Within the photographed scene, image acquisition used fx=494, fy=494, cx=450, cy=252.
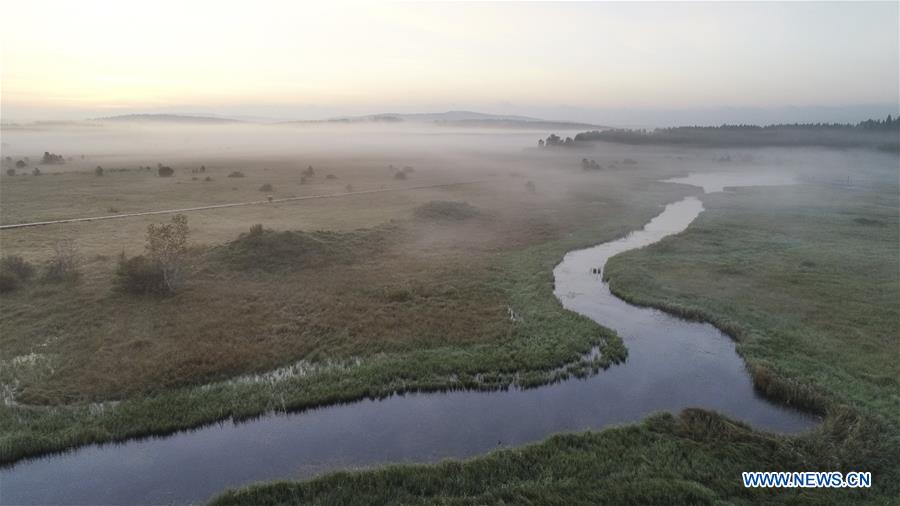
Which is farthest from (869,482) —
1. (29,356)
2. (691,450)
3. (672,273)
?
(29,356)

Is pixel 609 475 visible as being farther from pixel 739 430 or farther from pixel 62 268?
pixel 62 268

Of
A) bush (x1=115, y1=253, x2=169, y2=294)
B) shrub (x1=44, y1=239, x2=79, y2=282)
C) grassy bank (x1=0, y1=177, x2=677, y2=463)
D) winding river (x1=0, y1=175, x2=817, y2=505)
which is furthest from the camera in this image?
shrub (x1=44, y1=239, x2=79, y2=282)

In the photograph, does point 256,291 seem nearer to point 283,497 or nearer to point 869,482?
point 283,497

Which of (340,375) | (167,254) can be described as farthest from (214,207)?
(340,375)

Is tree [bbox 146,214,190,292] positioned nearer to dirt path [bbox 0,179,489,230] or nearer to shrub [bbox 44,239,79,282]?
shrub [bbox 44,239,79,282]

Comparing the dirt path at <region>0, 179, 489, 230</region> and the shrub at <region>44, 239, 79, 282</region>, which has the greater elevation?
the dirt path at <region>0, 179, 489, 230</region>

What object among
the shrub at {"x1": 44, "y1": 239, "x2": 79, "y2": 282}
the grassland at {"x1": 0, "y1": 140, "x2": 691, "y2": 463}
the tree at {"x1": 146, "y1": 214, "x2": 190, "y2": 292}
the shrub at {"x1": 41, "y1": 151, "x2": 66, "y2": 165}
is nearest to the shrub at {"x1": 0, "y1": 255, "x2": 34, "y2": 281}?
the shrub at {"x1": 44, "y1": 239, "x2": 79, "y2": 282}

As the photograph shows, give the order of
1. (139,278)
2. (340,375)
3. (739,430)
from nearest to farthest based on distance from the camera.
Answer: (739,430), (340,375), (139,278)
